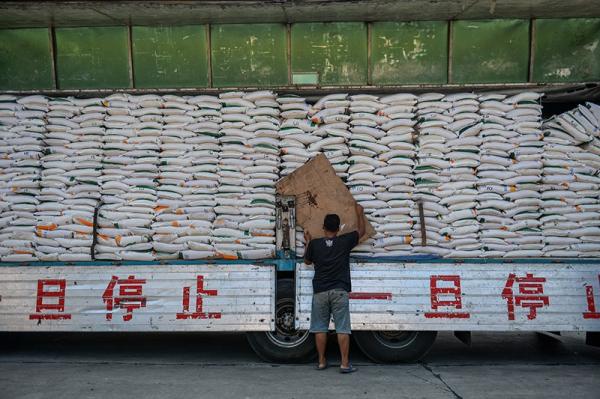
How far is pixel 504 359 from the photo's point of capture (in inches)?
287

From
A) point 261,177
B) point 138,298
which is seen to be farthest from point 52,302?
point 261,177

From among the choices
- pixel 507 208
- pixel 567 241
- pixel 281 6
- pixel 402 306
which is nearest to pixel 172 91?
pixel 281 6

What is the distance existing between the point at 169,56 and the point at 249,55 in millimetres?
1022

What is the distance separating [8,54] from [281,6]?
360 centimetres

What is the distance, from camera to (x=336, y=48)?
7527 millimetres

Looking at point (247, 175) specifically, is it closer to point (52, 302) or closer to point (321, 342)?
point (321, 342)

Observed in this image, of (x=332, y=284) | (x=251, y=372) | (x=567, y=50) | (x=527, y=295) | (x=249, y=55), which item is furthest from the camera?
(x=249, y=55)

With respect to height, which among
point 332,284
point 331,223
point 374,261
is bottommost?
point 332,284

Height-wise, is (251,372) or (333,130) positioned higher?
(333,130)

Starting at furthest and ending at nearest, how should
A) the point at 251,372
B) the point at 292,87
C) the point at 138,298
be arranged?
the point at 292,87 < the point at 138,298 < the point at 251,372

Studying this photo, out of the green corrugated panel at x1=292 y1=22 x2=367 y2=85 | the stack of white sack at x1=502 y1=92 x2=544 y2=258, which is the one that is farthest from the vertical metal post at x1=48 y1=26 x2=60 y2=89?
the stack of white sack at x1=502 y1=92 x2=544 y2=258

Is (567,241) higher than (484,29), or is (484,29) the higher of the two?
(484,29)

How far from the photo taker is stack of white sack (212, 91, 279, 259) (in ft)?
22.3

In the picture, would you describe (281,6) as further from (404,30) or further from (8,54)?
(8,54)
